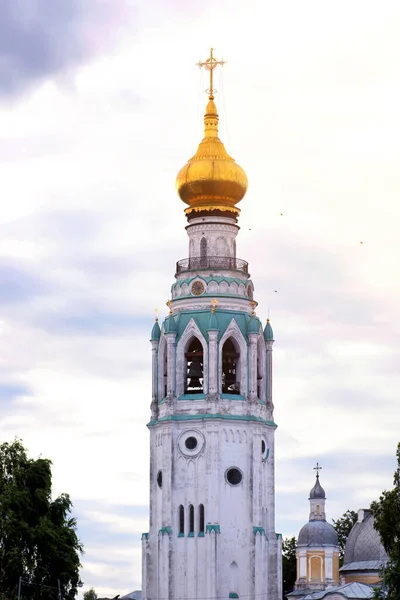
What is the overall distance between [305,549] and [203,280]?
31.4 meters

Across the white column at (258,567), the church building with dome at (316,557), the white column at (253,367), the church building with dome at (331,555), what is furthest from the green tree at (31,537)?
the church building with dome at (316,557)

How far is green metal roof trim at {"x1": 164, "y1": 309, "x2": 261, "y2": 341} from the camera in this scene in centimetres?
7269

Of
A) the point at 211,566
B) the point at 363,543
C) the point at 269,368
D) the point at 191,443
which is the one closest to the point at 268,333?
the point at 269,368

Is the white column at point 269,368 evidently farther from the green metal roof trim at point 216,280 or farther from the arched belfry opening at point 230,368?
the green metal roof trim at point 216,280

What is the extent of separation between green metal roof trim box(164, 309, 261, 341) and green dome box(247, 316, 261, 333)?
0.04 feet

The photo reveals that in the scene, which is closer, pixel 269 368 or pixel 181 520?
pixel 181 520

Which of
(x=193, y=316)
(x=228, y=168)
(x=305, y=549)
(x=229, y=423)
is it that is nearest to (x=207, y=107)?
(x=228, y=168)

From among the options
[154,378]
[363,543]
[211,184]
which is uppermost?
[211,184]

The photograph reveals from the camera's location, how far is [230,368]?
73688mm

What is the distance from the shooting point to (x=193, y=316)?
73.2 meters

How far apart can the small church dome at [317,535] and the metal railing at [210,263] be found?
30587mm

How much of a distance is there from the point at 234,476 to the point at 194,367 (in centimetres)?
523

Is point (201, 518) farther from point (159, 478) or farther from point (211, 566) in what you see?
point (159, 478)

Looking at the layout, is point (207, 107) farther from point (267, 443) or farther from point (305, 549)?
point (305, 549)
